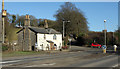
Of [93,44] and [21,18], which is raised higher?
[21,18]

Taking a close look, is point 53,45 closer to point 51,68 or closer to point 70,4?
point 70,4

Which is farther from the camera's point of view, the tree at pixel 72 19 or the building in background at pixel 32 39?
the tree at pixel 72 19

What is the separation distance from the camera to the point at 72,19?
62125mm

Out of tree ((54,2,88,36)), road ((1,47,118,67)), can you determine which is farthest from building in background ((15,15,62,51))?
road ((1,47,118,67))

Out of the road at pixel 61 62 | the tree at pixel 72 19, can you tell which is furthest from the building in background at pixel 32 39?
the road at pixel 61 62

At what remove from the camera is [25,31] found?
46062 mm

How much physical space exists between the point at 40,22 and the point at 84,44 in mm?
33624

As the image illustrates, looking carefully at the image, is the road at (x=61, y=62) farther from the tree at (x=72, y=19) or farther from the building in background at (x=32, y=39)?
the tree at (x=72, y=19)

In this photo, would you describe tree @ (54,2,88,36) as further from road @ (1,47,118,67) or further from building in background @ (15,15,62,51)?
road @ (1,47,118,67)

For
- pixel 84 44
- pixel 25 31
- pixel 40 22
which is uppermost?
pixel 40 22

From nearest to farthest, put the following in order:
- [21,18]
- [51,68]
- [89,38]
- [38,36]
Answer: [51,68]
[38,36]
[89,38]
[21,18]

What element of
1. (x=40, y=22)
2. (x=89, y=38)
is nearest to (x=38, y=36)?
(x=89, y=38)

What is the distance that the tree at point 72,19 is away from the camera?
6234cm

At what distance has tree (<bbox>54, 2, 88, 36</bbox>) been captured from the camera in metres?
62.3
